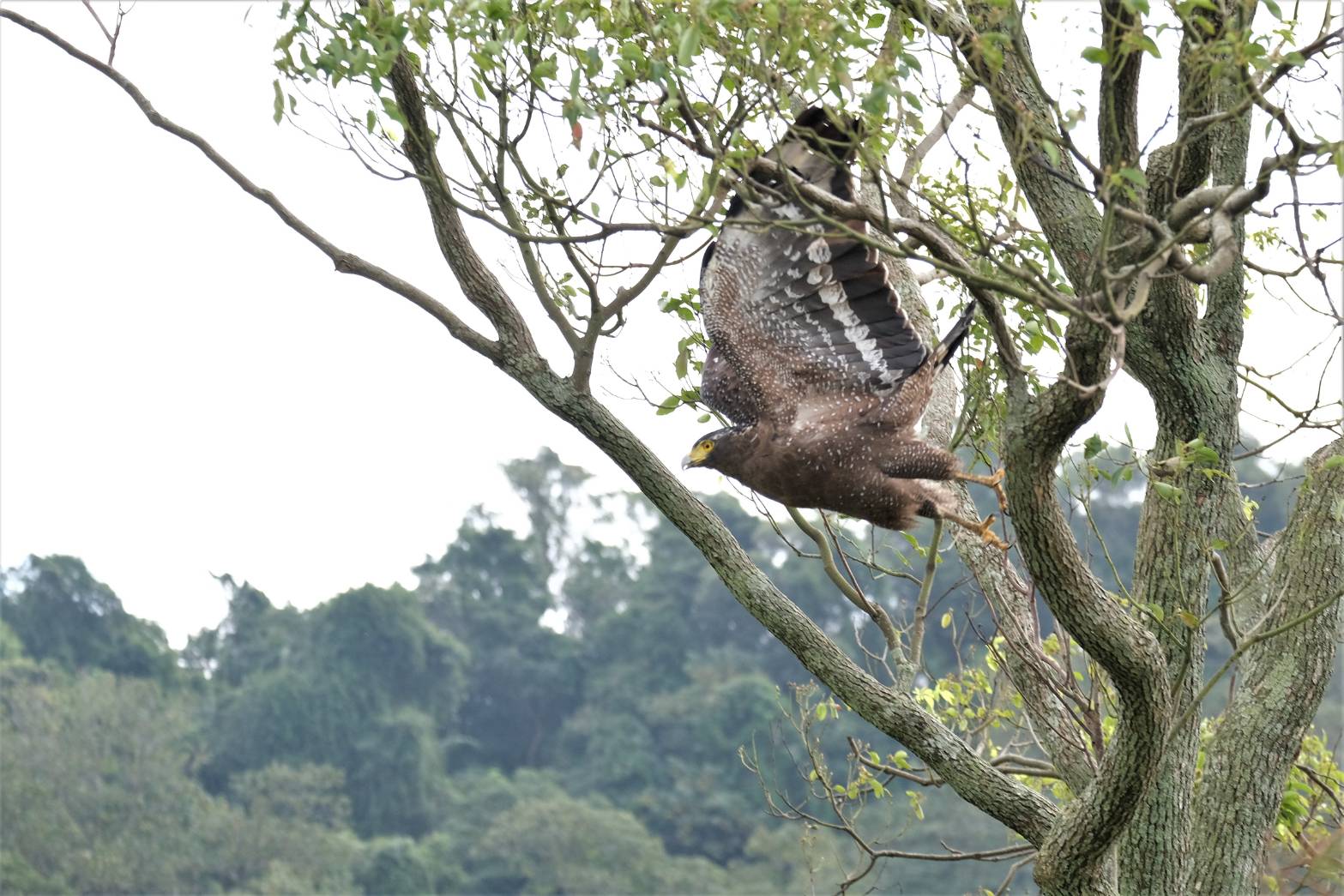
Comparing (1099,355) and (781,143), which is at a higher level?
(781,143)

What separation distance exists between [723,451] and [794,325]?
55 cm

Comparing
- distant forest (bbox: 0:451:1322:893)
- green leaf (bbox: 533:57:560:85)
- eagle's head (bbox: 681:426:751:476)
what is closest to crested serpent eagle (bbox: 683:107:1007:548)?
eagle's head (bbox: 681:426:751:476)

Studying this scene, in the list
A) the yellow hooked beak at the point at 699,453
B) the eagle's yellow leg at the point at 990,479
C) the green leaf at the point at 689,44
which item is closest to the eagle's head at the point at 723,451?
the yellow hooked beak at the point at 699,453

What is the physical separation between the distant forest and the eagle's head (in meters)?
20.1

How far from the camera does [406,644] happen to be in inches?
1811

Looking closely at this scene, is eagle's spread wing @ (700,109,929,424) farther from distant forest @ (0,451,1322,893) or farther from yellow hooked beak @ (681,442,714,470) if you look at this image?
distant forest @ (0,451,1322,893)

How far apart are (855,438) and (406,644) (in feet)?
137

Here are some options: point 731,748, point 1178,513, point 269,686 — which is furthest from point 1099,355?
point 269,686

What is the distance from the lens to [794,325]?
5625 millimetres

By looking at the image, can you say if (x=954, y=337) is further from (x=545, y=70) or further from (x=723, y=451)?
(x=545, y=70)

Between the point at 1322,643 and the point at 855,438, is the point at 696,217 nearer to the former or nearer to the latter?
the point at 855,438

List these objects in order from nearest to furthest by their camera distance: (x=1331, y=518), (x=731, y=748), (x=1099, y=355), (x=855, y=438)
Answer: (x=1099, y=355) → (x=855, y=438) → (x=1331, y=518) → (x=731, y=748)

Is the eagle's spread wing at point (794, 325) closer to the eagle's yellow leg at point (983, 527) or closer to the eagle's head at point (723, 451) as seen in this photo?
the eagle's head at point (723, 451)

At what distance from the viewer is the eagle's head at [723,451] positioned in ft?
17.6
